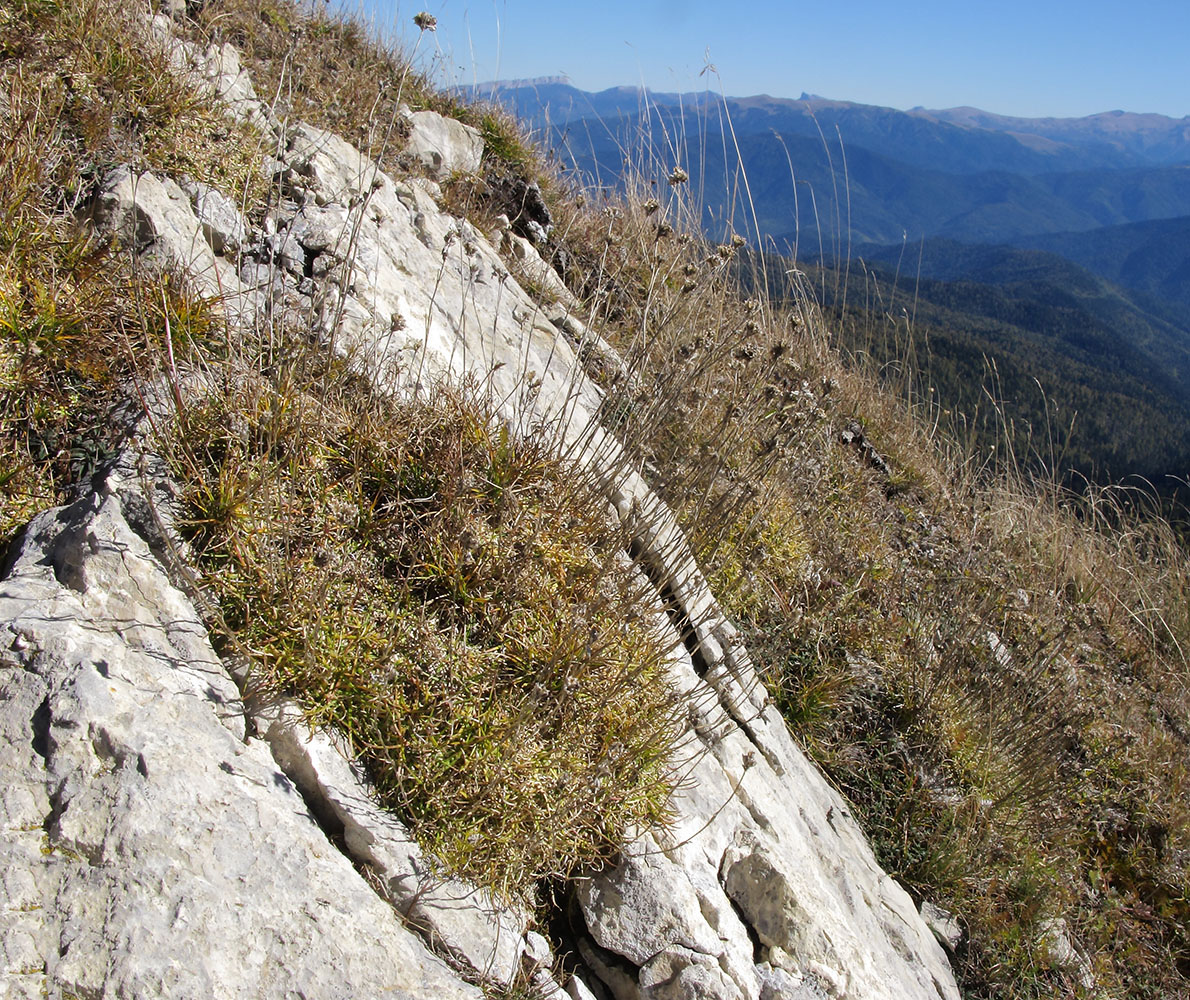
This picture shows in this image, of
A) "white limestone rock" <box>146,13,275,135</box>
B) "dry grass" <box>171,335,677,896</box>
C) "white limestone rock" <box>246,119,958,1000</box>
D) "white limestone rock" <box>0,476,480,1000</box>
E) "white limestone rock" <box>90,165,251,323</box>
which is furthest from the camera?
"white limestone rock" <box>146,13,275,135</box>

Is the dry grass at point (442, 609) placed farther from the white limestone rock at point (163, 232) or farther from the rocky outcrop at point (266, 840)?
the white limestone rock at point (163, 232)

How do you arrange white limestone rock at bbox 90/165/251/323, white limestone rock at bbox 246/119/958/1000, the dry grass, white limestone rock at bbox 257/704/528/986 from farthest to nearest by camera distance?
white limestone rock at bbox 90/165/251/323, white limestone rock at bbox 246/119/958/1000, the dry grass, white limestone rock at bbox 257/704/528/986

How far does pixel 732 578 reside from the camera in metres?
4.04

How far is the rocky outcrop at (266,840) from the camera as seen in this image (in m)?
1.61

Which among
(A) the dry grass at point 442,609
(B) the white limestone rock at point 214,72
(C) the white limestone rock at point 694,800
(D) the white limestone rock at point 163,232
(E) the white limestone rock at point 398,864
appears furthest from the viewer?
(B) the white limestone rock at point 214,72

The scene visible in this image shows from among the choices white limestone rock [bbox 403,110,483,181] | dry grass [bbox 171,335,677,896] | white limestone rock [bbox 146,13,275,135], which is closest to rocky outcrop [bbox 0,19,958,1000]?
dry grass [bbox 171,335,677,896]

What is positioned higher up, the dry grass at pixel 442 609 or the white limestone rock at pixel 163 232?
the white limestone rock at pixel 163 232

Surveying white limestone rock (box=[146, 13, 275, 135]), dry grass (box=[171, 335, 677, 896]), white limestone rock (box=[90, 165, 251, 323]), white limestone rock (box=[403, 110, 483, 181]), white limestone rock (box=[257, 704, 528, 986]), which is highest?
white limestone rock (box=[403, 110, 483, 181])

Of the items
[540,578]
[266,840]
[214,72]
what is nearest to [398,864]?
[266,840]

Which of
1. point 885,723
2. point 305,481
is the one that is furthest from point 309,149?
point 885,723

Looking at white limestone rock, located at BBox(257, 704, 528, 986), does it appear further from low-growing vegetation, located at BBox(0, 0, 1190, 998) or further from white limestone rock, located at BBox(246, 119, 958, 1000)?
white limestone rock, located at BBox(246, 119, 958, 1000)

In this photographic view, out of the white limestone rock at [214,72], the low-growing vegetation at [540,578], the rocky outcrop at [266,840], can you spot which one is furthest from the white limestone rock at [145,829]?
the white limestone rock at [214,72]

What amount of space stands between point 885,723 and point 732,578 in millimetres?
1324

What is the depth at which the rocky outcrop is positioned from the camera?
1.61 metres
